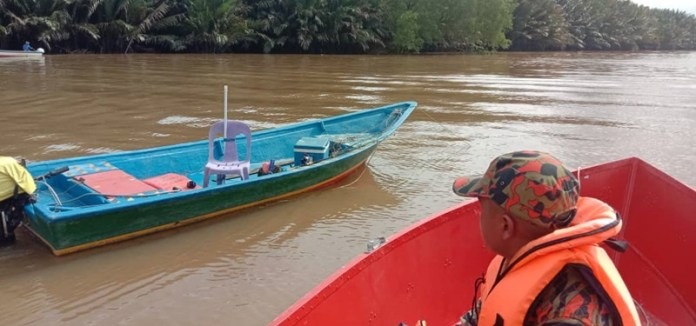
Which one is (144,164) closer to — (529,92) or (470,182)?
(470,182)

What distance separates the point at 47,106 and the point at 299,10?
22680 millimetres

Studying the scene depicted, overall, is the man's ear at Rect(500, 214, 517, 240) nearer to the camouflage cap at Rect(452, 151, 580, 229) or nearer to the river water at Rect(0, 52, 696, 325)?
the camouflage cap at Rect(452, 151, 580, 229)

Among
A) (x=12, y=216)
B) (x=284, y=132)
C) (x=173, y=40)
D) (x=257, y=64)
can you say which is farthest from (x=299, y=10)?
(x=12, y=216)

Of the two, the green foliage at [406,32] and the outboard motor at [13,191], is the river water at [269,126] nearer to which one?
the outboard motor at [13,191]

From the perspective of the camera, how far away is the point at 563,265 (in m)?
1.52

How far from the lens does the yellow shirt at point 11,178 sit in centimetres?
448

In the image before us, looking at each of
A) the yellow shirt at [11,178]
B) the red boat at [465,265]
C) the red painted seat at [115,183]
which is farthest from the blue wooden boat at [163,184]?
the red boat at [465,265]

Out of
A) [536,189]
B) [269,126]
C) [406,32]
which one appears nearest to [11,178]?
[536,189]

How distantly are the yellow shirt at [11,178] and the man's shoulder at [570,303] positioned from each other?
13.9ft

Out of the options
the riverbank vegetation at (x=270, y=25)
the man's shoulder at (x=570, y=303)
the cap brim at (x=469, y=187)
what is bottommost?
the man's shoulder at (x=570, y=303)

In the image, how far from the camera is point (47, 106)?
1173 cm

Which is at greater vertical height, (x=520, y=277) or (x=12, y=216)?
(x=520, y=277)

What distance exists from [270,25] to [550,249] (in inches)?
1290

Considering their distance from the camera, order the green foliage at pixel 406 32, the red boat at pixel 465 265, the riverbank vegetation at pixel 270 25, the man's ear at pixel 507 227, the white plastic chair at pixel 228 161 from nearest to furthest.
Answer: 1. the man's ear at pixel 507 227
2. the red boat at pixel 465 265
3. the white plastic chair at pixel 228 161
4. the riverbank vegetation at pixel 270 25
5. the green foliage at pixel 406 32
